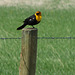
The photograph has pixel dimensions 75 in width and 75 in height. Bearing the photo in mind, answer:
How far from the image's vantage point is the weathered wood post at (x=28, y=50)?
3.45m

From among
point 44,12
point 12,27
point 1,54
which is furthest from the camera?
point 44,12

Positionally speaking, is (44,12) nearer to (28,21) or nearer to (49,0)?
(49,0)

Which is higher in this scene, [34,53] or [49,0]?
[49,0]

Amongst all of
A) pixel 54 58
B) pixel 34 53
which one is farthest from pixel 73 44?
pixel 34 53

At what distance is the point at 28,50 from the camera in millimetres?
3475

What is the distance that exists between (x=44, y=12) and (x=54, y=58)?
10.2m

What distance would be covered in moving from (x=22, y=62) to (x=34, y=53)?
0.23 metres

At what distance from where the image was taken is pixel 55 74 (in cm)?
501

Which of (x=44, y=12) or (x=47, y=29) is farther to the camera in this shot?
(x=44, y=12)

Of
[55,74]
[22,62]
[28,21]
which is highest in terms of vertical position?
[28,21]

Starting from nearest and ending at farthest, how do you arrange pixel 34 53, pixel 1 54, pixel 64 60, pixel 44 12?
pixel 34 53
pixel 64 60
pixel 1 54
pixel 44 12

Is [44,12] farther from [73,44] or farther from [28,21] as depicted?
[28,21]

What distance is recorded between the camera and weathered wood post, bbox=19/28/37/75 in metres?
3.45

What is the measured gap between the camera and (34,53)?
3.54 meters
